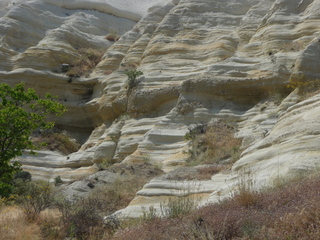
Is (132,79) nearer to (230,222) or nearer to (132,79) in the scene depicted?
(132,79)

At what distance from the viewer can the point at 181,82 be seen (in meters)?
20.4

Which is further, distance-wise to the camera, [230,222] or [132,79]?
[132,79]

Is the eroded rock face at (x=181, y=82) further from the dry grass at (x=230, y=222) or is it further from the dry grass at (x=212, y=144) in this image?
the dry grass at (x=230, y=222)

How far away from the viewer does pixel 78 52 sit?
3066cm

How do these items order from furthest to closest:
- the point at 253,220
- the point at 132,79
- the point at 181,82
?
the point at 132,79 < the point at 181,82 < the point at 253,220

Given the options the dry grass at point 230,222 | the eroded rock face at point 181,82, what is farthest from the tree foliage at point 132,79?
the dry grass at point 230,222

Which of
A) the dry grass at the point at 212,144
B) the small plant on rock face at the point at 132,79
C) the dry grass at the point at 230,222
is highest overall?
the small plant on rock face at the point at 132,79

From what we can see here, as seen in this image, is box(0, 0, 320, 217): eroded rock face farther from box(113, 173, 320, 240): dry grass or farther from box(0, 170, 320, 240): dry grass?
box(113, 173, 320, 240): dry grass

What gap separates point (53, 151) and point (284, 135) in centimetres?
1683

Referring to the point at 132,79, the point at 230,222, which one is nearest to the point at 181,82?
the point at 132,79

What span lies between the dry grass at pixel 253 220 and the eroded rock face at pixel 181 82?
1.38 meters

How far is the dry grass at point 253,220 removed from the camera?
169 inches

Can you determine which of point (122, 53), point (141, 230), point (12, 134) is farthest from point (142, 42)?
point (141, 230)

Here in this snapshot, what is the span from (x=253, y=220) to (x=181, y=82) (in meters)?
15.9
